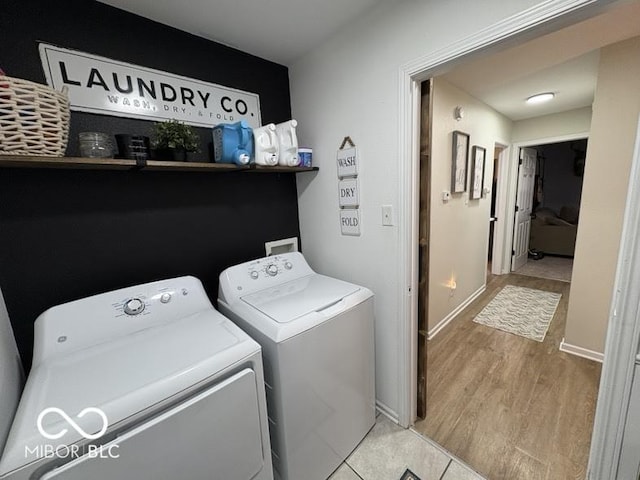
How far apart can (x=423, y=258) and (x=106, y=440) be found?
1501 mm

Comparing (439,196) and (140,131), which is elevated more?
(140,131)

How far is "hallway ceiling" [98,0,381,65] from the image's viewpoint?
1.26 m

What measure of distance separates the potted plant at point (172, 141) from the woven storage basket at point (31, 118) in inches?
14.3

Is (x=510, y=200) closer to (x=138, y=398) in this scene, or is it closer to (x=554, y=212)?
(x=554, y=212)

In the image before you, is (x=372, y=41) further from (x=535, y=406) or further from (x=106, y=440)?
(x=535, y=406)

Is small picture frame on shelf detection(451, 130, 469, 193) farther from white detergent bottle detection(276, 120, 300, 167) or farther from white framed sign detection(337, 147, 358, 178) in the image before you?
white detergent bottle detection(276, 120, 300, 167)

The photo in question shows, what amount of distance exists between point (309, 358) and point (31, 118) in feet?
4.41

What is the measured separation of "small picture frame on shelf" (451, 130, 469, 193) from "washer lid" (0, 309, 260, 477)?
2.47 meters

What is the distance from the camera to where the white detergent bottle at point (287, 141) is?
1.58 m

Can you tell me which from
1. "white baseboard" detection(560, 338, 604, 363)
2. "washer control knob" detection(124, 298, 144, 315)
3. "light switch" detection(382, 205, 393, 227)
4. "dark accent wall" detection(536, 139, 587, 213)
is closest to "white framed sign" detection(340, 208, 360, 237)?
"light switch" detection(382, 205, 393, 227)

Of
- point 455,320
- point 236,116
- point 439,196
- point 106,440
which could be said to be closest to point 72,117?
point 236,116

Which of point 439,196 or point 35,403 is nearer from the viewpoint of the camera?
point 35,403

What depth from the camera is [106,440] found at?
0.73 meters

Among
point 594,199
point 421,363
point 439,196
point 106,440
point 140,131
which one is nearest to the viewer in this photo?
point 106,440
